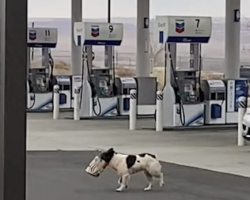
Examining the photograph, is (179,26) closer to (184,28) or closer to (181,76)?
(184,28)

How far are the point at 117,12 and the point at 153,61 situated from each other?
9.06 ft

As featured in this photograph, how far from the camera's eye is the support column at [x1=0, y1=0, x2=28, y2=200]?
336cm

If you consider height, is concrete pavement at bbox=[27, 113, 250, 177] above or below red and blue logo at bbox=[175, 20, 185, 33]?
below

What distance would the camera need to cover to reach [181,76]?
18.6 metres

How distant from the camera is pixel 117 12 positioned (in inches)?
1185

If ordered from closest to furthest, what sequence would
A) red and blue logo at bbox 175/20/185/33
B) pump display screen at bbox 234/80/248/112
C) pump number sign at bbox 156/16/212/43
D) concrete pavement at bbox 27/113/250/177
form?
concrete pavement at bbox 27/113/250/177 → pump number sign at bbox 156/16/212/43 → red and blue logo at bbox 175/20/185/33 → pump display screen at bbox 234/80/248/112

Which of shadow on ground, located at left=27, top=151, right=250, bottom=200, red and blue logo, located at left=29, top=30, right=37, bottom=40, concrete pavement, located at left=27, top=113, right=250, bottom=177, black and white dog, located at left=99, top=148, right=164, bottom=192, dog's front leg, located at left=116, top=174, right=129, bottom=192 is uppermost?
red and blue logo, located at left=29, top=30, right=37, bottom=40

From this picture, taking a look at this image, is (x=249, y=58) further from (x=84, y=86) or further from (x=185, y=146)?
(x=185, y=146)

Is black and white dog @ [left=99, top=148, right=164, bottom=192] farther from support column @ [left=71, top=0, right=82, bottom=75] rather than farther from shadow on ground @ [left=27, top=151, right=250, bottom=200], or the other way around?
support column @ [left=71, top=0, right=82, bottom=75]

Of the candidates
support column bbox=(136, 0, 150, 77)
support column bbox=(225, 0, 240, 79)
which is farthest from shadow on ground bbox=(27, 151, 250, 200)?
support column bbox=(136, 0, 150, 77)

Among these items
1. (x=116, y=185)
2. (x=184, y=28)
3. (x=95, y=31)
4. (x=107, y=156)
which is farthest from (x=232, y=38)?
(x=107, y=156)

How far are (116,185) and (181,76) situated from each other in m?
9.31

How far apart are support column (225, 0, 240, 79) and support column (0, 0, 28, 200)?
18701mm

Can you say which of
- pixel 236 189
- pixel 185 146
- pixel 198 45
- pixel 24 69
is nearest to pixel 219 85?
pixel 198 45
